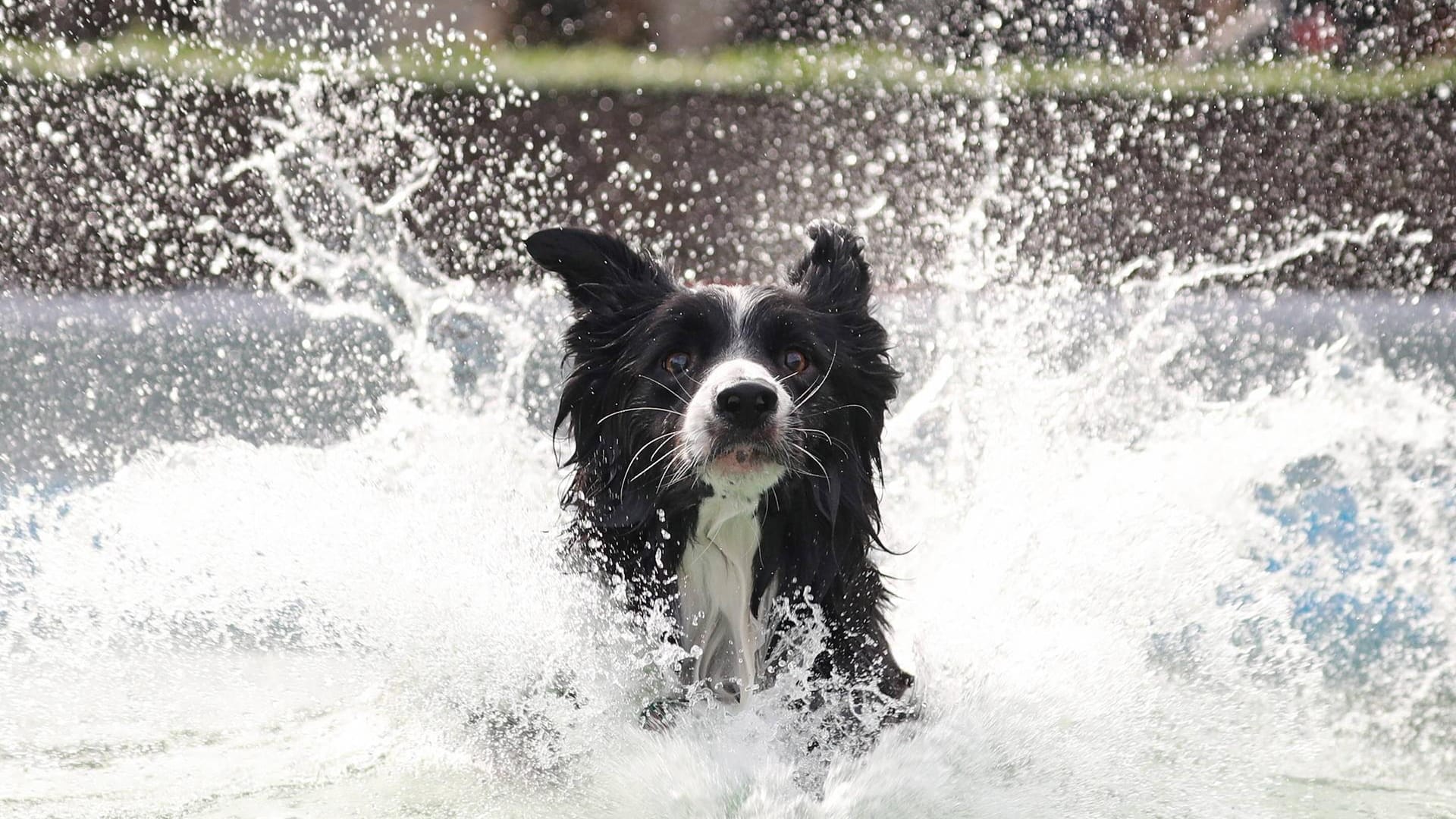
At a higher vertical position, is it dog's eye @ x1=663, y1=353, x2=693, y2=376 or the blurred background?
the blurred background

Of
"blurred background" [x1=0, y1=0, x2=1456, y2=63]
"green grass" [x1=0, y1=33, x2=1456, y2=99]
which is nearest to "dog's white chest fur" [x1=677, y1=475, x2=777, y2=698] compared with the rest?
"green grass" [x1=0, y1=33, x2=1456, y2=99]

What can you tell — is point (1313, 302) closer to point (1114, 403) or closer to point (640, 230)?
point (1114, 403)

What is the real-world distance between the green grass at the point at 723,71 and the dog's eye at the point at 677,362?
945cm

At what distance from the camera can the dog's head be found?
9.11ft

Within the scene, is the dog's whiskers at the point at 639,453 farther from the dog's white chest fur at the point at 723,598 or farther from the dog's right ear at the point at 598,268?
the dog's right ear at the point at 598,268

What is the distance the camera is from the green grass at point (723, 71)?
11359 mm

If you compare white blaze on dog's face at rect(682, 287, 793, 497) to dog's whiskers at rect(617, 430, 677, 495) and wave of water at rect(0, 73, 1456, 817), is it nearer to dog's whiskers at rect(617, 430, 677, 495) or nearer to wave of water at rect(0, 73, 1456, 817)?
dog's whiskers at rect(617, 430, 677, 495)

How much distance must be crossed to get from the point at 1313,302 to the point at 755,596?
786 cm

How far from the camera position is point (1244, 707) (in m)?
3.68

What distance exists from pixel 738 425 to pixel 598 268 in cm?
66

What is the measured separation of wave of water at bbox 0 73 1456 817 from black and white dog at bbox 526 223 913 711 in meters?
0.16

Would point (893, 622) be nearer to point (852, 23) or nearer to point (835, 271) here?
point (835, 271)

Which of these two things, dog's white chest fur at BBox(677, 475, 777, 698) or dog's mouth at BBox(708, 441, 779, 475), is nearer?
dog's mouth at BBox(708, 441, 779, 475)

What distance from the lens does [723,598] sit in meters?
3.10
